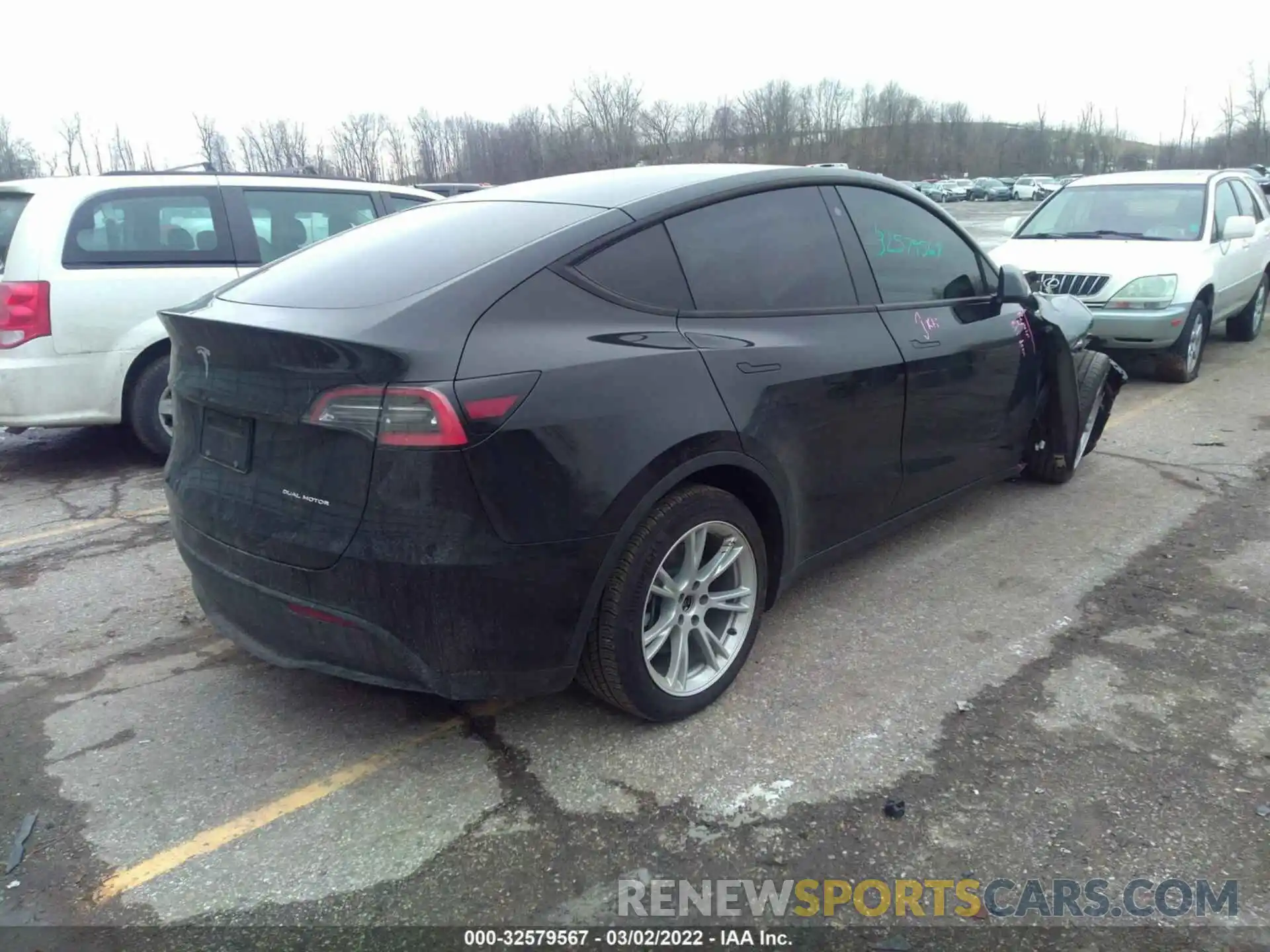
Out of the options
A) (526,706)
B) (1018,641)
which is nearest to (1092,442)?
(1018,641)

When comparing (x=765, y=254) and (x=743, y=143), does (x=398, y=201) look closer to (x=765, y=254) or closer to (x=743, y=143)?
(x=765, y=254)

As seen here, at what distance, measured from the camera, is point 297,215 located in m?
6.78

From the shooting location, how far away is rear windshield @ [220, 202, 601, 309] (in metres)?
2.79

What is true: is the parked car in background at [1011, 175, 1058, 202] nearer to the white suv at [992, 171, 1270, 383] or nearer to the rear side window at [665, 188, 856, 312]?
the white suv at [992, 171, 1270, 383]

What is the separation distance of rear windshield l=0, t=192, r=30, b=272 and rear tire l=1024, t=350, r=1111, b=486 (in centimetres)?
594

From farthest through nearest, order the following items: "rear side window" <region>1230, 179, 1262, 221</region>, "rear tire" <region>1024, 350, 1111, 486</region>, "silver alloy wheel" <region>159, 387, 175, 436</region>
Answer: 1. "rear side window" <region>1230, 179, 1262, 221</region>
2. "silver alloy wheel" <region>159, 387, 175, 436</region>
3. "rear tire" <region>1024, 350, 1111, 486</region>

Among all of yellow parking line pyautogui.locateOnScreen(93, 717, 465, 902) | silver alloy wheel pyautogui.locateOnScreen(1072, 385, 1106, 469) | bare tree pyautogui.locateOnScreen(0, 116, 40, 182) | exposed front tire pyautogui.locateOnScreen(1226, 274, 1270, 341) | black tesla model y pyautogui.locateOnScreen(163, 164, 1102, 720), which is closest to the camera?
yellow parking line pyautogui.locateOnScreen(93, 717, 465, 902)

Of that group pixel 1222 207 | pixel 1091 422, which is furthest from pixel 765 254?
pixel 1222 207

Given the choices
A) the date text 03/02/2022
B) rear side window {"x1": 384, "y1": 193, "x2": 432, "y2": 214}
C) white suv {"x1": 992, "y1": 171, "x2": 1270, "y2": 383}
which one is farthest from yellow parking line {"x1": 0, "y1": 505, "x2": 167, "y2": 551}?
white suv {"x1": 992, "y1": 171, "x2": 1270, "y2": 383}

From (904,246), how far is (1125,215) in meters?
5.80

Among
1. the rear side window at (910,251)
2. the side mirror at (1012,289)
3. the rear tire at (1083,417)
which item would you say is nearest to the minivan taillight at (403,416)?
the rear side window at (910,251)

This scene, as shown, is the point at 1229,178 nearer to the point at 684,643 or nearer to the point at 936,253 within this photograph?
the point at 936,253

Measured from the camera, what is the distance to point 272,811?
2.65 meters

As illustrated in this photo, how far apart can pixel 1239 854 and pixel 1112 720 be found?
2.07 ft
